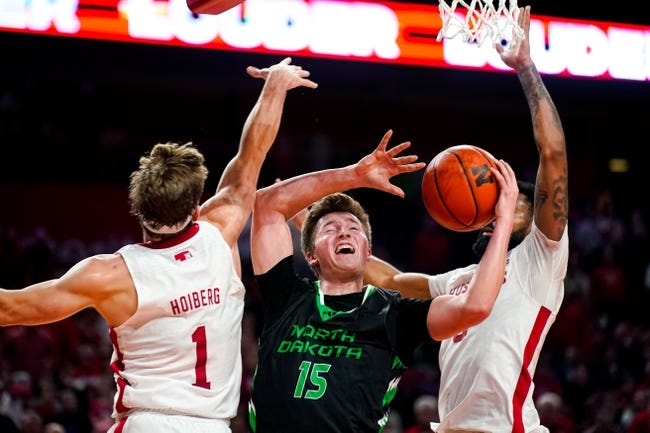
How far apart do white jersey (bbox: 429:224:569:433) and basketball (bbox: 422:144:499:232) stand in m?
0.36

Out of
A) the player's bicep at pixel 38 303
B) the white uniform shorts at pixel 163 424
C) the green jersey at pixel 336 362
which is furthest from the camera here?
A: the green jersey at pixel 336 362

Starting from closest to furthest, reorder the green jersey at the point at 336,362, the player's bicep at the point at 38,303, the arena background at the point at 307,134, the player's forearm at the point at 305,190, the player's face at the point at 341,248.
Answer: the player's bicep at the point at 38,303 < the green jersey at the point at 336,362 < the player's face at the point at 341,248 < the player's forearm at the point at 305,190 < the arena background at the point at 307,134

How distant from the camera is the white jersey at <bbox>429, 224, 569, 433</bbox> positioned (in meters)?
4.22

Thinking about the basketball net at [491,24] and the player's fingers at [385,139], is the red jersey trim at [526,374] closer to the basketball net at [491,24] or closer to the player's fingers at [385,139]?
the player's fingers at [385,139]

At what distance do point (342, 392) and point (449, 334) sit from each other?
0.50 meters

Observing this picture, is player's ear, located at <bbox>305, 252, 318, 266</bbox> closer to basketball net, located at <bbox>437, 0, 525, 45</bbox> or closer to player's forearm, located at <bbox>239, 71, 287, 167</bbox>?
player's forearm, located at <bbox>239, 71, 287, 167</bbox>

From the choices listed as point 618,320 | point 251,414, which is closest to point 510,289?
point 251,414

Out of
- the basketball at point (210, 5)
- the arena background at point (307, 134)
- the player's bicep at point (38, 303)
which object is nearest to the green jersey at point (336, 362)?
the player's bicep at point (38, 303)

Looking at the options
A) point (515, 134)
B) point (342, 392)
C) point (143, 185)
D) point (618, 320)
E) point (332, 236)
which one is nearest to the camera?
point (143, 185)

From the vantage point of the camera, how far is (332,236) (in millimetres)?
4246

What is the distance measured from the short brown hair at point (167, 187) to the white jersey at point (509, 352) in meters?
1.48

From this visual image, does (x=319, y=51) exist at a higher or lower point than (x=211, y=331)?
higher

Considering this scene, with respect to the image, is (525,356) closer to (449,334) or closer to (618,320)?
(449,334)

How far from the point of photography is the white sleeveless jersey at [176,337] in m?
3.57
